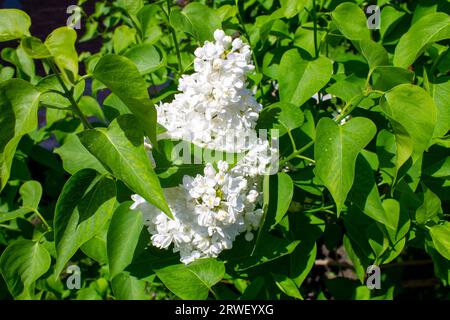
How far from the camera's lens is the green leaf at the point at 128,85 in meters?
0.73

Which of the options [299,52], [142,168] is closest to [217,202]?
[142,168]

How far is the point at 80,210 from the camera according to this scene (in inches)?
33.9

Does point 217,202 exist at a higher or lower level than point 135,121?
lower

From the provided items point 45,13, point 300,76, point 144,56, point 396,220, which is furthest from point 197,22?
point 45,13

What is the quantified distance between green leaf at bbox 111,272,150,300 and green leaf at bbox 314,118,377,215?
52cm

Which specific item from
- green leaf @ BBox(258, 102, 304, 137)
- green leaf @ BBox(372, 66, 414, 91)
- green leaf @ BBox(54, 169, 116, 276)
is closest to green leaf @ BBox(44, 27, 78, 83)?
green leaf @ BBox(54, 169, 116, 276)

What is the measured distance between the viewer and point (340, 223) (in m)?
1.44

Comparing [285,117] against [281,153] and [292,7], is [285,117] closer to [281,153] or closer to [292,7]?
[281,153]

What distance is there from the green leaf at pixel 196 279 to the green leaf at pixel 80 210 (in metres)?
0.20

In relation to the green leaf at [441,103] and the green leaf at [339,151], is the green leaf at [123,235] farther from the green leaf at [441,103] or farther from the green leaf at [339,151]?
the green leaf at [441,103]

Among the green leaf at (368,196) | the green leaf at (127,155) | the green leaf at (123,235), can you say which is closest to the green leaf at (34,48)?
the green leaf at (127,155)

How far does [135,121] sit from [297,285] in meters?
0.54
